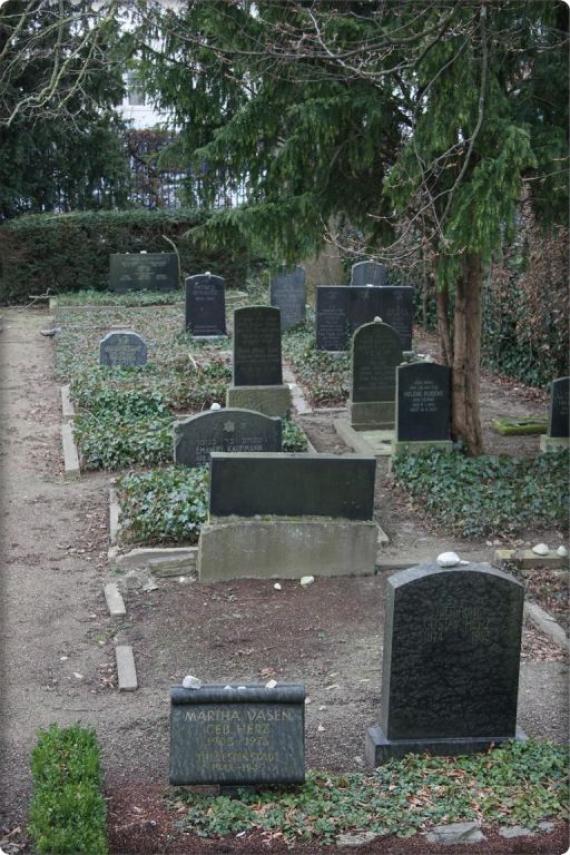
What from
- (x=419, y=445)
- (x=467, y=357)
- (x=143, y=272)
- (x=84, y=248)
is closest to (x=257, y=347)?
(x=419, y=445)

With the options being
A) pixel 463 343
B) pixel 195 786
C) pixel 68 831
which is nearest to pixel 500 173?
pixel 463 343

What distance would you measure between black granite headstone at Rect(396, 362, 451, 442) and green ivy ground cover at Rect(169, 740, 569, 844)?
6.96 m

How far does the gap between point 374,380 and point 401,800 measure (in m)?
9.77

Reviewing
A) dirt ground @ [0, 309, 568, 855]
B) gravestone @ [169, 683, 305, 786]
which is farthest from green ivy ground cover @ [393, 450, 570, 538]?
gravestone @ [169, 683, 305, 786]

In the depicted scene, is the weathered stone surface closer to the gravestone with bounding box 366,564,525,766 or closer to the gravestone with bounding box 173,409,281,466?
the gravestone with bounding box 366,564,525,766

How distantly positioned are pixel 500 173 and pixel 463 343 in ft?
10.4

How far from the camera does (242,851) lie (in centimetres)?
532

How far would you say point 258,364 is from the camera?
15266 millimetres

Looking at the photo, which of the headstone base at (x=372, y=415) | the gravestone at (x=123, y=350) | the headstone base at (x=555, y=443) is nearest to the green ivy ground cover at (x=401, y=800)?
the headstone base at (x=555, y=443)

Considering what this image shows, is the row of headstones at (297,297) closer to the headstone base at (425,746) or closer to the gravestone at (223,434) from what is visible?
the gravestone at (223,434)

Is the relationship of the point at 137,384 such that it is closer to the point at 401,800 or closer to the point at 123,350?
the point at 123,350

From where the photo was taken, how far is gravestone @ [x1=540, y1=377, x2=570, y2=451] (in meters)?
13.2

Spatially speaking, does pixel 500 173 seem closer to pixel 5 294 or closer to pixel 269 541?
pixel 269 541

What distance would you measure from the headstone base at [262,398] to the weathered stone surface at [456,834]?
996cm
